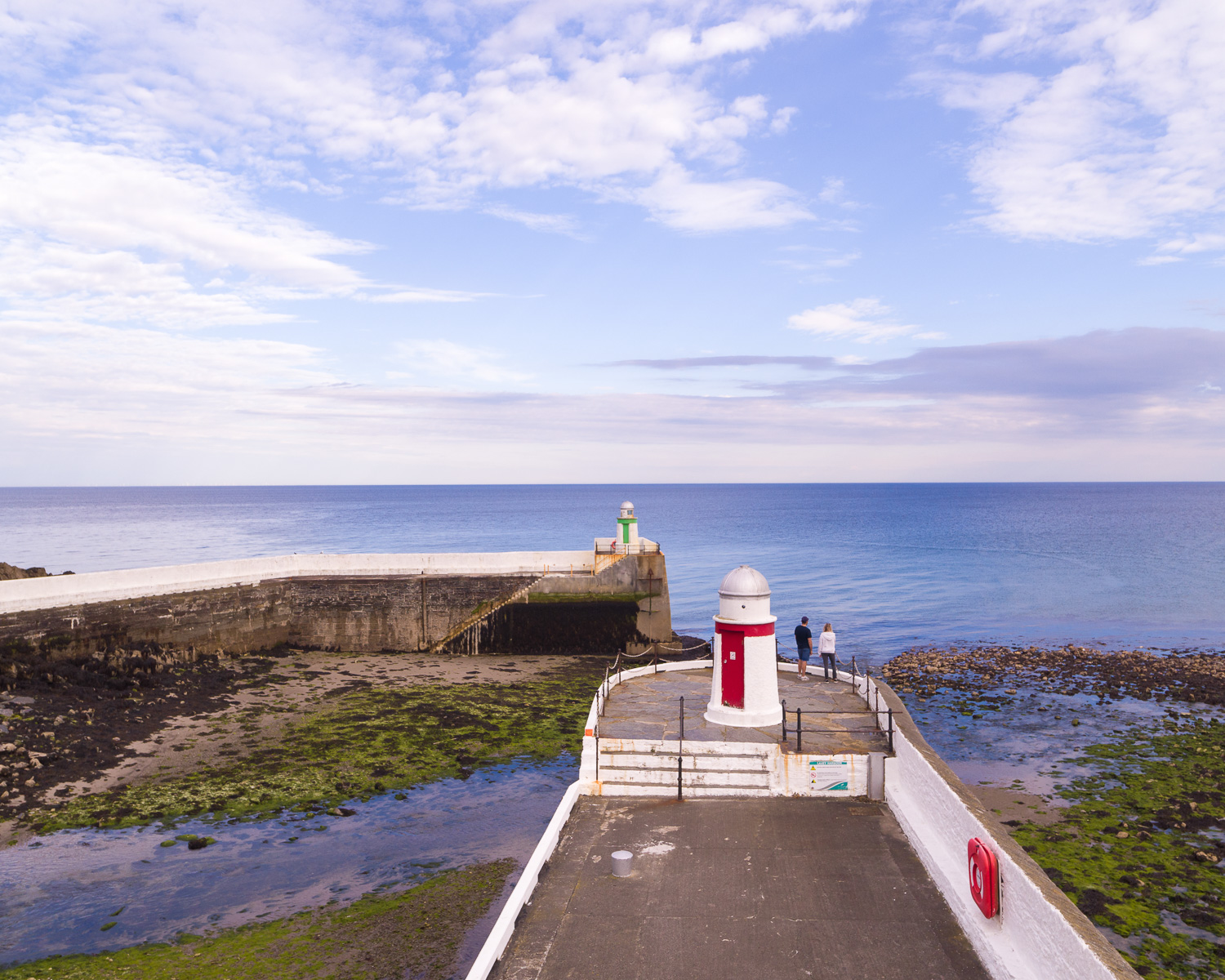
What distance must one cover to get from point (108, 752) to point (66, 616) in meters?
7.17

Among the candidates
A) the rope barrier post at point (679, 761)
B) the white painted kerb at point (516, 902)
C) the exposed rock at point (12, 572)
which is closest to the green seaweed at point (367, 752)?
the rope barrier post at point (679, 761)

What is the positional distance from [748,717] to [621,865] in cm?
485

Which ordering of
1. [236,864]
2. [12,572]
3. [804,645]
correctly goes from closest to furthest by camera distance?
[236,864] → [804,645] → [12,572]

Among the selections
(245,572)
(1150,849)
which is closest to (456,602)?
(245,572)

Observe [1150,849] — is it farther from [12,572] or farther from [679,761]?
[12,572]

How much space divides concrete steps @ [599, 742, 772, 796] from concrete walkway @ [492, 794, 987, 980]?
483 mm

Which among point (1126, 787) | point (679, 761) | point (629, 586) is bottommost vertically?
point (1126, 787)

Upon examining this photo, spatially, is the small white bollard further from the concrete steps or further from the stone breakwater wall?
the stone breakwater wall

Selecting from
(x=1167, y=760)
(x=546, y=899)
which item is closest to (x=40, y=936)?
(x=546, y=899)

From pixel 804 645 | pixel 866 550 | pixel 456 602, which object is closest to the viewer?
pixel 804 645

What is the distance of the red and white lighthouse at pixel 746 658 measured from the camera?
14.5 metres

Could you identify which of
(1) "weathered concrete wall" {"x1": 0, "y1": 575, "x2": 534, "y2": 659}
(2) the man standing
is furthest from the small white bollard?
(1) "weathered concrete wall" {"x1": 0, "y1": 575, "x2": 534, "y2": 659}

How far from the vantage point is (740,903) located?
961cm

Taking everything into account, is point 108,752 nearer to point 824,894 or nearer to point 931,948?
point 824,894
